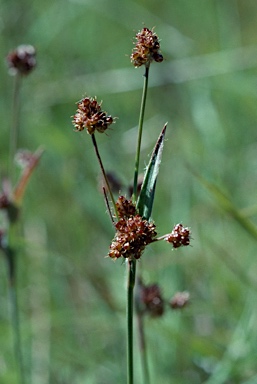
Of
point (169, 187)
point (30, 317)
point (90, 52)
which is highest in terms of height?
point (90, 52)

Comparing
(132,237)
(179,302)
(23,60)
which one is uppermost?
(23,60)

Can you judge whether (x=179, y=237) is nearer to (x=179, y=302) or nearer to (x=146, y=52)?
(x=146, y=52)

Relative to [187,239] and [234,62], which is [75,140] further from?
[187,239]

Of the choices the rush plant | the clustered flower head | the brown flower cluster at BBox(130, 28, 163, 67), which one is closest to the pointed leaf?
the rush plant

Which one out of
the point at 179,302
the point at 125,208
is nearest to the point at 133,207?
the point at 125,208

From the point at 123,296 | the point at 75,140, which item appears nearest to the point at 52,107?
the point at 75,140
